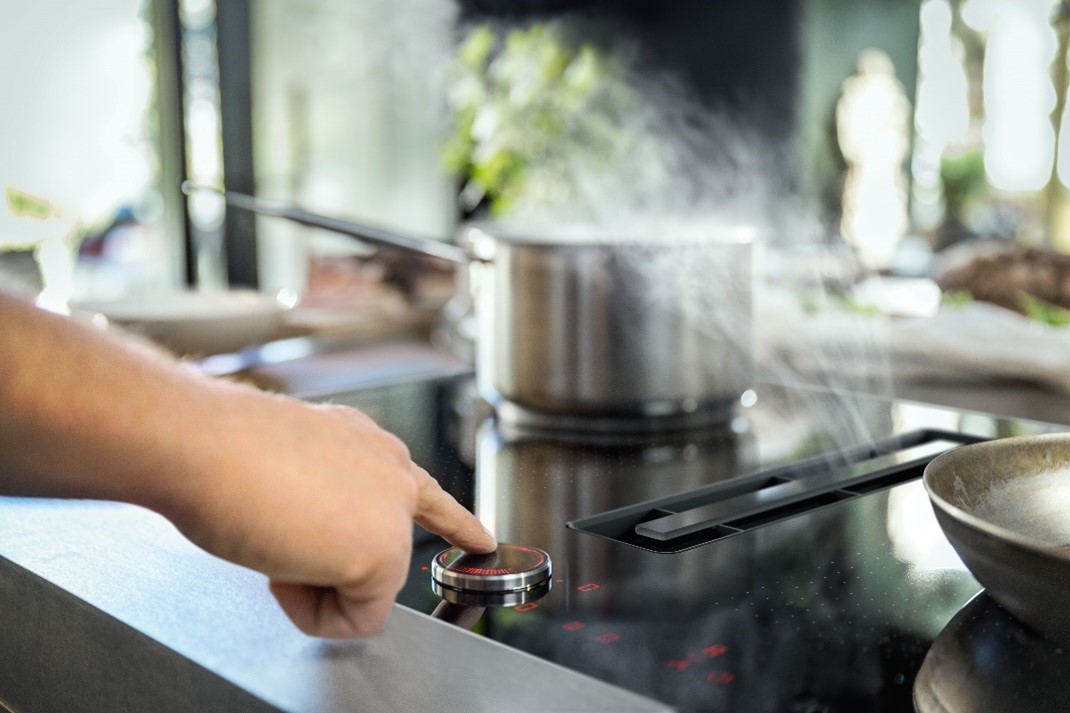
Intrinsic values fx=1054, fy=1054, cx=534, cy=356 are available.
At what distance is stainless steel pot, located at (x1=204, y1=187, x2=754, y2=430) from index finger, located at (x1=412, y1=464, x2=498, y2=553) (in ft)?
1.24

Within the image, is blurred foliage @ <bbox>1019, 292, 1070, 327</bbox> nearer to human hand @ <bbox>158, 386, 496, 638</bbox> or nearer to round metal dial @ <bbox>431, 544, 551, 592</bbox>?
round metal dial @ <bbox>431, 544, 551, 592</bbox>

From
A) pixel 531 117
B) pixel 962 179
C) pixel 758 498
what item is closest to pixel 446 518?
pixel 758 498

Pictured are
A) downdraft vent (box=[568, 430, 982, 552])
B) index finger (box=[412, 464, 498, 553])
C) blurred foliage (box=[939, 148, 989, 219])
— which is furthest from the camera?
blurred foliage (box=[939, 148, 989, 219])

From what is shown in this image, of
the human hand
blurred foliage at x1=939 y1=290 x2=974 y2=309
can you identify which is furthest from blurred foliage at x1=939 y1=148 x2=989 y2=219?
the human hand

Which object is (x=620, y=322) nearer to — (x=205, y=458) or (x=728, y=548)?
(x=728, y=548)

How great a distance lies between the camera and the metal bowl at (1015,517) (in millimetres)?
399

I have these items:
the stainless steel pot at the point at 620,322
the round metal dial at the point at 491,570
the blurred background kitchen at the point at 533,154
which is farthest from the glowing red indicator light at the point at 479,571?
the blurred background kitchen at the point at 533,154

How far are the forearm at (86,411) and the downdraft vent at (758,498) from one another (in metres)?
0.31

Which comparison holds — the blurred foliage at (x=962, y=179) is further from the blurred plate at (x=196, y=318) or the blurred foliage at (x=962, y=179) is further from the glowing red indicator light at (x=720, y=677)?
the glowing red indicator light at (x=720, y=677)

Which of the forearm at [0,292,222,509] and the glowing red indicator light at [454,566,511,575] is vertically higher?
the forearm at [0,292,222,509]

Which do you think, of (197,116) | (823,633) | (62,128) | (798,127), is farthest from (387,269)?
(798,127)

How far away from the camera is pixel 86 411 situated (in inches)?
14.8

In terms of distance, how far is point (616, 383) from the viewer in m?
0.91

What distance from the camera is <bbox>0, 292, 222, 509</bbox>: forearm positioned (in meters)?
0.37
